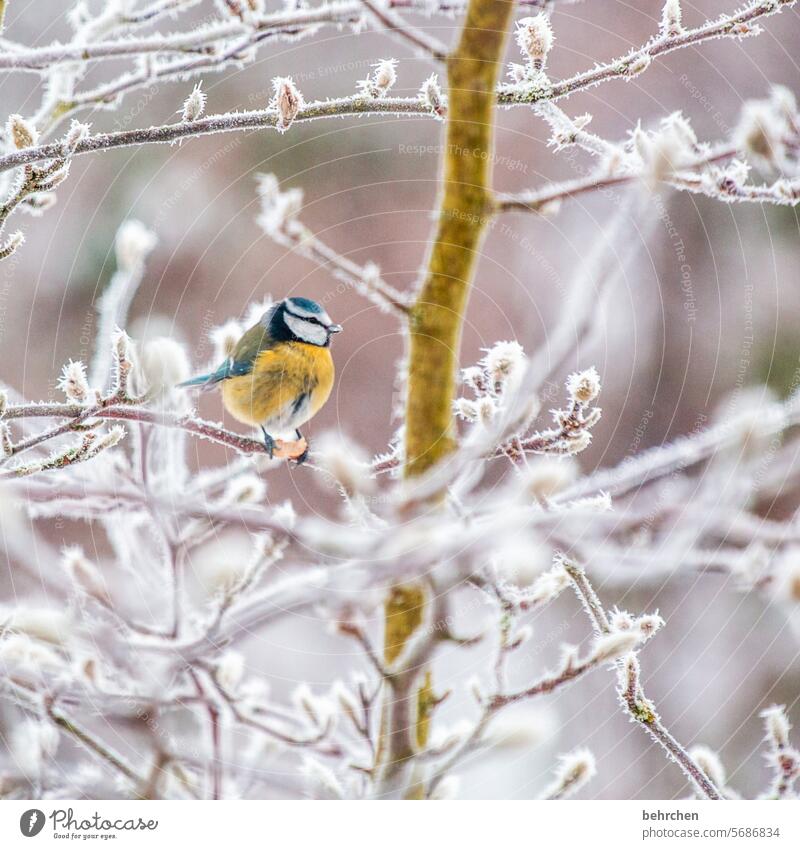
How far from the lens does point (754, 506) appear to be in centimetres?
47

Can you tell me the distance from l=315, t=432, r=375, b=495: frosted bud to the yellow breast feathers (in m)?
0.02

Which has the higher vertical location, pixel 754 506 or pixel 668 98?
pixel 668 98

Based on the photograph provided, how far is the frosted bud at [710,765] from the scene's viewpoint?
433 millimetres

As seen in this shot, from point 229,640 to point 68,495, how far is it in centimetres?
13

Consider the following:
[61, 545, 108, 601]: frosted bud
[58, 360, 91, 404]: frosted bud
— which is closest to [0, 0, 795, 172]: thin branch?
[58, 360, 91, 404]: frosted bud

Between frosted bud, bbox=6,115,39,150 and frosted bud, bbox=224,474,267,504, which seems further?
frosted bud, bbox=224,474,267,504

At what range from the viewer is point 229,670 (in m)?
0.41

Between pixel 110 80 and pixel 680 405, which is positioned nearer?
pixel 110 80

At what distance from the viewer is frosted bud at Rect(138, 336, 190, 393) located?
35 centimetres

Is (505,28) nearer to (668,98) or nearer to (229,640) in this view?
(668,98)

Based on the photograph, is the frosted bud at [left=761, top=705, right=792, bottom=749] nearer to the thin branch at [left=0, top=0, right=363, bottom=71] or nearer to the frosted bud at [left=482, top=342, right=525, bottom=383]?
the frosted bud at [left=482, top=342, right=525, bottom=383]

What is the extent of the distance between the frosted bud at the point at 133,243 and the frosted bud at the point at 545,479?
0.81ft
